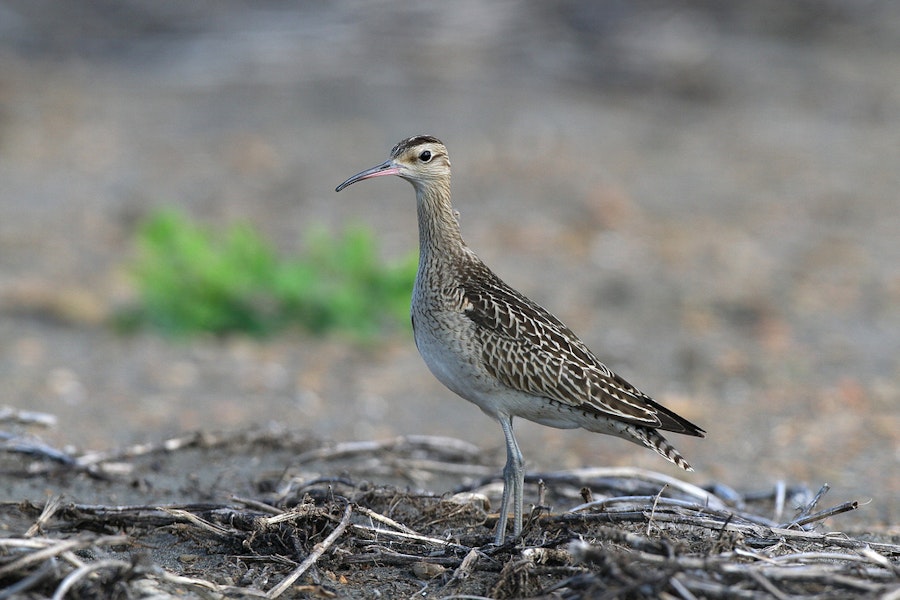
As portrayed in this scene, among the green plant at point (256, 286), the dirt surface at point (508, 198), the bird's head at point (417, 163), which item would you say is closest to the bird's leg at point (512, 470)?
the dirt surface at point (508, 198)

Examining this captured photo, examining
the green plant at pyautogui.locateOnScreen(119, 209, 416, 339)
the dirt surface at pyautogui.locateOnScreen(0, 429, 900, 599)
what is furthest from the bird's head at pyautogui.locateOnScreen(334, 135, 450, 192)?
the green plant at pyautogui.locateOnScreen(119, 209, 416, 339)

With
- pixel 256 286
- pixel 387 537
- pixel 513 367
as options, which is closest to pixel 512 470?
pixel 513 367

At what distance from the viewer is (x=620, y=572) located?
13.3 ft

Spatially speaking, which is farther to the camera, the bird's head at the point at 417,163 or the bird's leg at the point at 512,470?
the bird's head at the point at 417,163

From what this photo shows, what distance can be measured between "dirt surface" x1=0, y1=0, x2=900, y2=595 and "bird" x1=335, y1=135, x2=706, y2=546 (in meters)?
0.94

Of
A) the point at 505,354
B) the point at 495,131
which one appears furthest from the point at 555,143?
the point at 505,354

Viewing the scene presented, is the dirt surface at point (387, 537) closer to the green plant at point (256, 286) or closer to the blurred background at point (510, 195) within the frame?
the blurred background at point (510, 195)

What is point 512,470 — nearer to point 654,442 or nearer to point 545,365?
point 545,365

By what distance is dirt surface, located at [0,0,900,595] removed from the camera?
825 centimetres

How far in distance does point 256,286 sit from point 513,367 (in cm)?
494

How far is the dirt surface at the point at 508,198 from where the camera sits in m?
8.25

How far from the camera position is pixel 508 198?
1298cm

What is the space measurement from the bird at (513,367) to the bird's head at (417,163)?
0.01 meters

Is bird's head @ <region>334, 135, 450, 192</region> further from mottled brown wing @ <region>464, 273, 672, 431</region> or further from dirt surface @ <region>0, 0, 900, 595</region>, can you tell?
dirt surface @ <region>0, 0, 900, 595</region>
